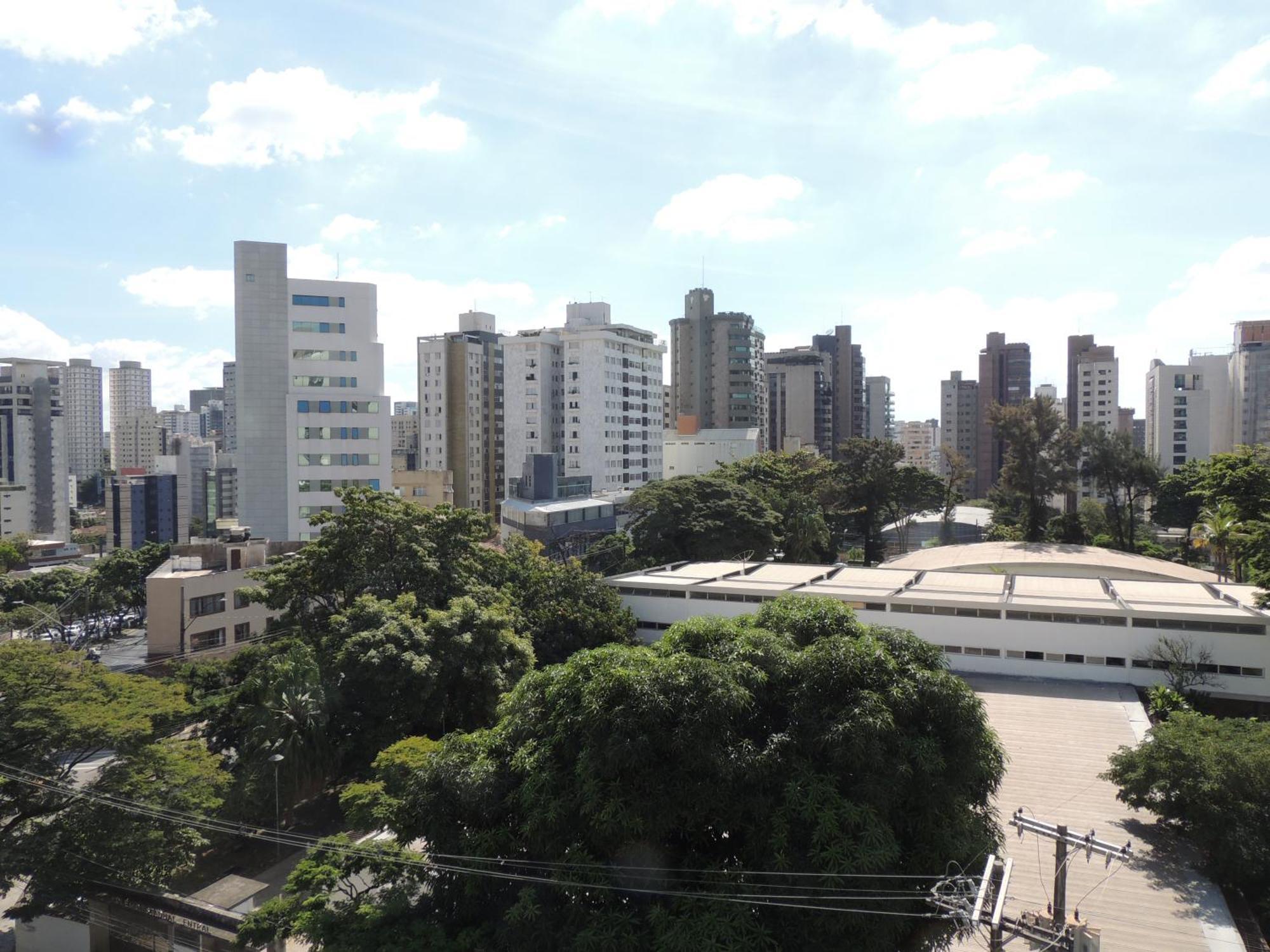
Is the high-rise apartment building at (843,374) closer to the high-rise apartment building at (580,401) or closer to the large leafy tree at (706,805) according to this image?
the high-rise apartment building at (580,401)

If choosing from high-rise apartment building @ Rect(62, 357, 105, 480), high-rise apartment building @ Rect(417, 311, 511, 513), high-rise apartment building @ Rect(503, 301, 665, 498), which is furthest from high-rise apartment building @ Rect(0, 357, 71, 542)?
high-rise apartment building @ Rect(503, 301, 665, 498)

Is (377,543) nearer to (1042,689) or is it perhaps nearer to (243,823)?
(243,823)

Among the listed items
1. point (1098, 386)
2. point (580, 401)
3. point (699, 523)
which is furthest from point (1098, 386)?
point (699, 523)

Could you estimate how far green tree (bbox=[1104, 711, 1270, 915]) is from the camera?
37.8 ft

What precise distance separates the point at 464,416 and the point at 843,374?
2388 inches

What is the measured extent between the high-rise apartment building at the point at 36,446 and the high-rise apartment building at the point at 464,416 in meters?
45.3

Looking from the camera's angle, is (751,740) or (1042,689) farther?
(1042,689)

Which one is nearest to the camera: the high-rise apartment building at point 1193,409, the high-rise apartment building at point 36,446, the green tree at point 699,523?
the green tree at point 699,523

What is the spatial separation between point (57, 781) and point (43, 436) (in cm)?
9228

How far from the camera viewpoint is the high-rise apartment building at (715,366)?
3593 inches

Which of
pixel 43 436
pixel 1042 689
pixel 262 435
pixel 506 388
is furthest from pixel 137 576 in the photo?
pixel 43 436

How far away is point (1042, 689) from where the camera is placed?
67.2ft

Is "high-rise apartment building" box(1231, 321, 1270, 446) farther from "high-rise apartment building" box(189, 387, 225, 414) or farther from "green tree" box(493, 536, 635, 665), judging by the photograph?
"high-rise apartment building" box(189, 387, 225, 414)

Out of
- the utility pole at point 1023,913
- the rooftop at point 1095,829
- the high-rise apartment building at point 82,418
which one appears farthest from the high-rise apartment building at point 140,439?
the utility pole at point 1023,913
